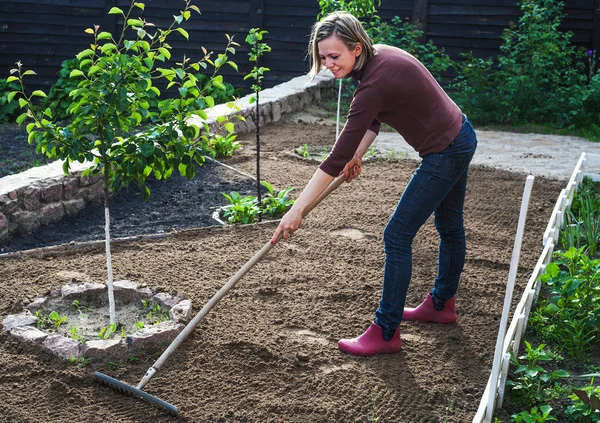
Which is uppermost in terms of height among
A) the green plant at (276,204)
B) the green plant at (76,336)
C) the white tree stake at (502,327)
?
the white tree stake at (502,327)

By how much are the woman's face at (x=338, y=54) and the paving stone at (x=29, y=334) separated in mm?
2072

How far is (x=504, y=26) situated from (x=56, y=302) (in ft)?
30.0

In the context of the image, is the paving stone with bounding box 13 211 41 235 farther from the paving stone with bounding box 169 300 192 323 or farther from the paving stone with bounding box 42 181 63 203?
the paving stone with bounding box 169 300 192 323

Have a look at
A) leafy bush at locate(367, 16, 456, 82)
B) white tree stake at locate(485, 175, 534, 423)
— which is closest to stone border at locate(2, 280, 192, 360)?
white tree stake at locate(485, 175, 534, 423)

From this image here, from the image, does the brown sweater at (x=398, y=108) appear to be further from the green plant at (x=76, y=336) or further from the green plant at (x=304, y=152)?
the green plant at (x=304, y=152)

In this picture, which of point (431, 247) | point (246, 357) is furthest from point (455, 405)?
point (431, 247)

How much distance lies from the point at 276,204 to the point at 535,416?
3.53m

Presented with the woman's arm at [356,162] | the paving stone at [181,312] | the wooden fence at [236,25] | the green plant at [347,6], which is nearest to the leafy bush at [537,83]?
the wooden fence at [236,25]

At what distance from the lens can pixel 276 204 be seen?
6.46m

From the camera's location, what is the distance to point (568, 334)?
420 cm

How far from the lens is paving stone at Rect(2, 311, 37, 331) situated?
417cm

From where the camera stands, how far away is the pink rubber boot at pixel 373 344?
4.03m

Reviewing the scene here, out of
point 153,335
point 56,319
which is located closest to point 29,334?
point 56,319

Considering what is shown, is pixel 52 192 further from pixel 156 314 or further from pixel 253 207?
pixel 156 314
